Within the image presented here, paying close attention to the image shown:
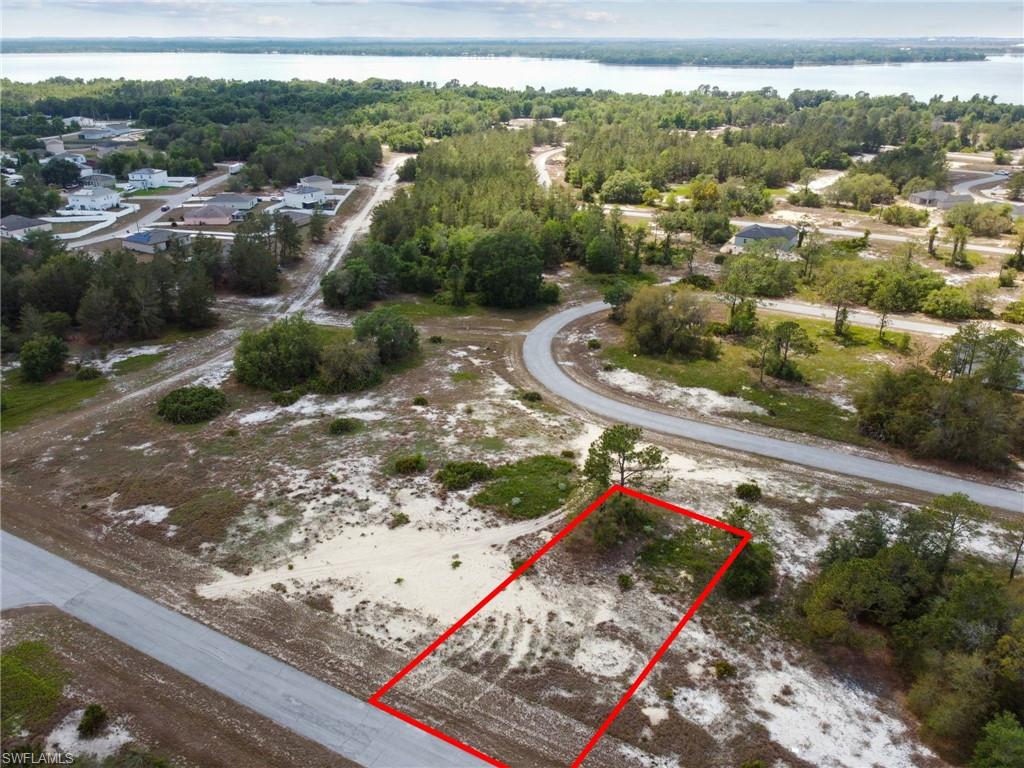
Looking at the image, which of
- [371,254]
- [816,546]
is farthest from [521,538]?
[371,254]

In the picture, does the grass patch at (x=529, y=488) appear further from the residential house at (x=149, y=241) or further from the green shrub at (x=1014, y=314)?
the residential house at (x=149, y=241)

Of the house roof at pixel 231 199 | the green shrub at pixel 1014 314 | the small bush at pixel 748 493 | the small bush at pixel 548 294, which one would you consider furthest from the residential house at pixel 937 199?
the house roof at pixel 231 199

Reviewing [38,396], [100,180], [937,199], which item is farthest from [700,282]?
[100,180]

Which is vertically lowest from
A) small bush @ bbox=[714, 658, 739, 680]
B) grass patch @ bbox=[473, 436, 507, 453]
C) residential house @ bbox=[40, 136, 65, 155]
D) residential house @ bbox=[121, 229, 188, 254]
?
small bush @ bbox=[714, 658, 739, 680]

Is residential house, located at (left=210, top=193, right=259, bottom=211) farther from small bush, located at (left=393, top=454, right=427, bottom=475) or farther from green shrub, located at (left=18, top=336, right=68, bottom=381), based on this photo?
small bush, located at (left=393, top=454, right=427, bottom=475)

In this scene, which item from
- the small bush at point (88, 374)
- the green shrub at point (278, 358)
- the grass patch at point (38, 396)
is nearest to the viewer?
the grass patch at point (38, 396)

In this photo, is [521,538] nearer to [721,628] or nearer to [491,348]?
[721,628]

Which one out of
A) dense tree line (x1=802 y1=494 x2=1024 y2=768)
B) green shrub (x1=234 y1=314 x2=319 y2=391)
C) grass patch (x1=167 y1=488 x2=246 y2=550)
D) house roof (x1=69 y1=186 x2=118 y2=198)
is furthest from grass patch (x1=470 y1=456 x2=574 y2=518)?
house roof (x1=69 y1=186 x2=118 y2=198)
